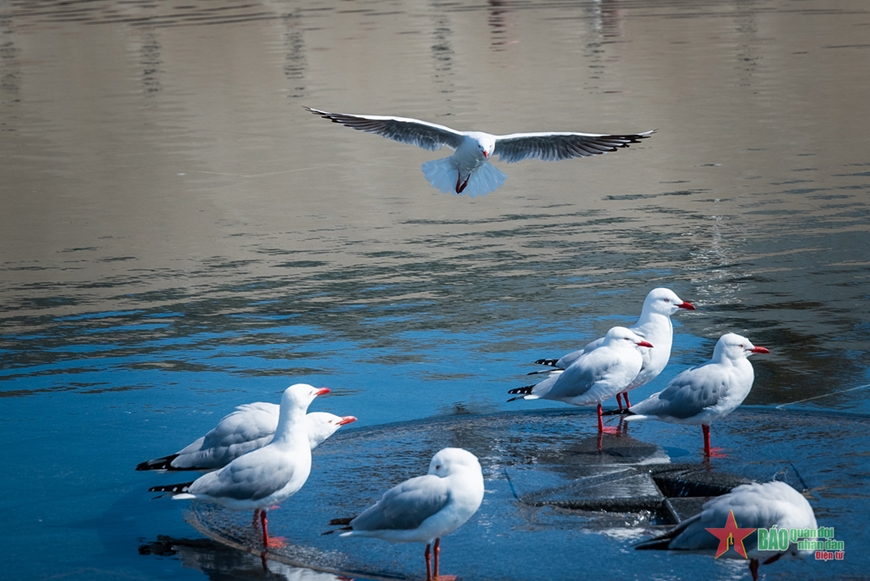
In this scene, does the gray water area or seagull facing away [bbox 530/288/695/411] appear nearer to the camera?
the gray water area

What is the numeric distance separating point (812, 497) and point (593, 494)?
132cm

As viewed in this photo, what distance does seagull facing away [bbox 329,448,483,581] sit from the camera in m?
6.41

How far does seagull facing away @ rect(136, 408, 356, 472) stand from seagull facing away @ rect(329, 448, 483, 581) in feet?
3.61

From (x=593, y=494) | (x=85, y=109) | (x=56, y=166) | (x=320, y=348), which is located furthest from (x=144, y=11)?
(x=593, y=494)

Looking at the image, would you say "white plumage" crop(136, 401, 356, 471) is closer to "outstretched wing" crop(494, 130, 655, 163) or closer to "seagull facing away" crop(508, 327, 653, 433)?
"seagull facing away" crop(508, 327, 653, 433)

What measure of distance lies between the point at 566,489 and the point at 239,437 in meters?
2.09

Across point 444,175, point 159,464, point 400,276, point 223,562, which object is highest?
point 444,175

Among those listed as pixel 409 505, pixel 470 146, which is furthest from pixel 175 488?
pixel 470 146

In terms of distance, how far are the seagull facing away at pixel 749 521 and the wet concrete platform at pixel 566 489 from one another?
291 mm

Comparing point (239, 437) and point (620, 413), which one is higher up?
point (239, 437)

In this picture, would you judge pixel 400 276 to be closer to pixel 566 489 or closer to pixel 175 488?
pixel 566 489

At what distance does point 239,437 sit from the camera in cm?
764

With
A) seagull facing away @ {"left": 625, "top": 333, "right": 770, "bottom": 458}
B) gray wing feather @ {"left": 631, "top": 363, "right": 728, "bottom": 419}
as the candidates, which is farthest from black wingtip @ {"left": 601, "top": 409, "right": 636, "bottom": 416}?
gray wing feather @ {"left": 631, "top": 363, "right": 728, "bottom": 419}

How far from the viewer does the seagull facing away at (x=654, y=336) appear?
916cm
